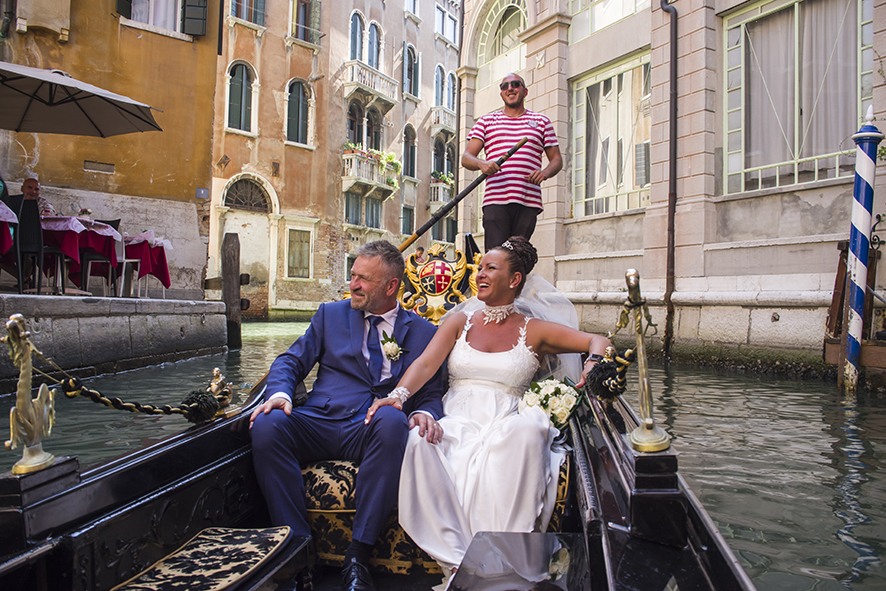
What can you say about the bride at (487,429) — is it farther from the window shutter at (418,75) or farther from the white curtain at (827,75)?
the window shutter at (418,75)

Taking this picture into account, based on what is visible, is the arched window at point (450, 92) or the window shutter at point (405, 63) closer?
the window shutter at point (405, 63)

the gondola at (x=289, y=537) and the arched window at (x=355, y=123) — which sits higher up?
the arched window at (x=355, y=123)

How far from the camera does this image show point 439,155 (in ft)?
87.2

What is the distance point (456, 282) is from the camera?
3.93 metres

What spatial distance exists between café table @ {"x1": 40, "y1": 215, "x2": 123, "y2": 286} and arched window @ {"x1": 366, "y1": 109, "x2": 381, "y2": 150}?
16.2m

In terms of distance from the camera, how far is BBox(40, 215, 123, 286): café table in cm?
664

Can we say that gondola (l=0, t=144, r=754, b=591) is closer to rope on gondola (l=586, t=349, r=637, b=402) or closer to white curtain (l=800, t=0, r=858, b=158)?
rope on gondola (l=586, t=349, r=637, b=402)

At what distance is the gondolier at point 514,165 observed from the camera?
3711mm

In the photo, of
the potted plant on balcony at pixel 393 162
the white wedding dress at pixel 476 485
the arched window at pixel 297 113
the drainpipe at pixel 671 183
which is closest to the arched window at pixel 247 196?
the arched window at pixel 297 113

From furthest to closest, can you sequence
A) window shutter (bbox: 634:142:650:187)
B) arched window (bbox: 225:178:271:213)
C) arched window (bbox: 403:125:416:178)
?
arched window (bbox: 403:125:416:178) → arched window (bbox: 225:178:271:213) → window shutter (bbox: 634:142:650:187)

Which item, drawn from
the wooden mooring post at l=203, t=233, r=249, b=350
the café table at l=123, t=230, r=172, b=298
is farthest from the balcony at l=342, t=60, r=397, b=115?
the café table at l=123, t=230, r=172, b=298

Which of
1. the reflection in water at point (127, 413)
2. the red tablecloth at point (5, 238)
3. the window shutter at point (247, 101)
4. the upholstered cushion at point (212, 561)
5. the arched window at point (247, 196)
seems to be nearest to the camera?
the upholstered cushion at point (212, 561)

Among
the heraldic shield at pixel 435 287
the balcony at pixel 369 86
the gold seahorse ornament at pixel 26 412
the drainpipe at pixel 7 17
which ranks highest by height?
the balcony at pixel 369 86

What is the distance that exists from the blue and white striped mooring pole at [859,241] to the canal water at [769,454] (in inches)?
13.0
